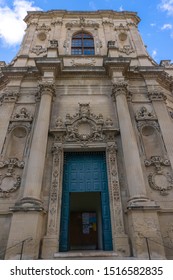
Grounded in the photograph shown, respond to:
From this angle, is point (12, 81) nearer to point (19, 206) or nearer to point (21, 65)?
point (21, 65)

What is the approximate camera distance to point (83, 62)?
1266 cm

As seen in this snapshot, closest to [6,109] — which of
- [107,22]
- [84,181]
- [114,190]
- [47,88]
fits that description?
[47,88]

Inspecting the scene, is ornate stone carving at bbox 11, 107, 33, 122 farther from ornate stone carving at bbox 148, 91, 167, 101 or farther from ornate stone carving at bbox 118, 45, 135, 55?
ornate stone carving at bbox 118, 45, 135, 55

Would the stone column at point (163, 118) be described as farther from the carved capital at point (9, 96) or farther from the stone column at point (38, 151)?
the carved capital at point (9, 96)

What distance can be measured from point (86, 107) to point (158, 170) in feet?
15.3

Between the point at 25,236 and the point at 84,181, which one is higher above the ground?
the point at 84,181

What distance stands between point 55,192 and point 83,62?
8.64 metres

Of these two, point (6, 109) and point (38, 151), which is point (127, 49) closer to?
point (6, 109)

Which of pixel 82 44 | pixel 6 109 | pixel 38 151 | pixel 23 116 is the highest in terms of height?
pixel 82 44

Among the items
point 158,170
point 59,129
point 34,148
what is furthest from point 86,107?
point 158,170

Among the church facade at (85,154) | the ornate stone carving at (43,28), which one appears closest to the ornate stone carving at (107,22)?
the church facade at (85,154)

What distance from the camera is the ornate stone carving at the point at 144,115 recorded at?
9.95m

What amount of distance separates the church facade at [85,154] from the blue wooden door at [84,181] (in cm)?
4

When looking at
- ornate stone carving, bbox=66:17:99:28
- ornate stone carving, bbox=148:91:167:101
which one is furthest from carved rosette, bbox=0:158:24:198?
ornate stone carving, bbox=66:17:99:28
